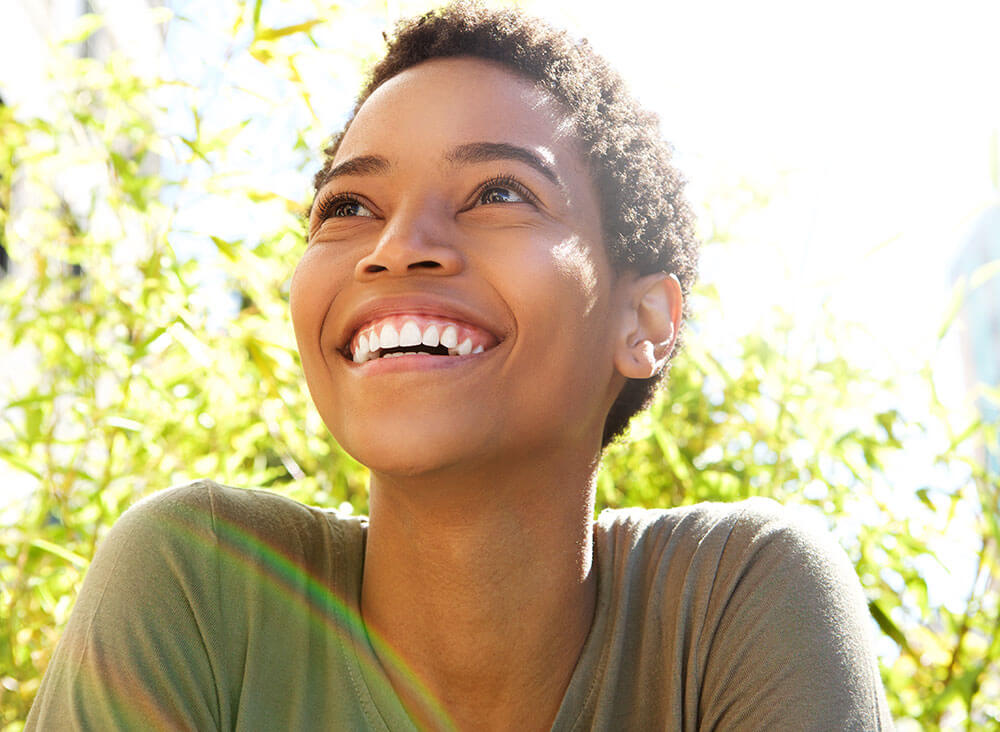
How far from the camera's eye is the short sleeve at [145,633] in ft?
3.39

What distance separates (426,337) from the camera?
112 centimetres

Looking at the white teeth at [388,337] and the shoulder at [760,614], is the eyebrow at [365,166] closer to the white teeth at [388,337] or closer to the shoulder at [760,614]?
the white teeth at [388,337]

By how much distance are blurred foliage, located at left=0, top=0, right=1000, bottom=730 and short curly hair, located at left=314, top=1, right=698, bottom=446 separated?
0.20 metres

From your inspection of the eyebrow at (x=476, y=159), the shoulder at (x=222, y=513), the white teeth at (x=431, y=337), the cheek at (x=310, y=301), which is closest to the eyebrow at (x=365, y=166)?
the eyebrow at (x=476, y=159)

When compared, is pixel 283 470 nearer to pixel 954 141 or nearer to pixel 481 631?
pixel 481 631

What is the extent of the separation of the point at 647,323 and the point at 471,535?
0.40 m

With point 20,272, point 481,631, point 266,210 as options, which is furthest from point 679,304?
point 20,272

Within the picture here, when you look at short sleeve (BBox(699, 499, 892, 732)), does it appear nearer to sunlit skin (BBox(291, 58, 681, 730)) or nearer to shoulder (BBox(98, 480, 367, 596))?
sunlit skin (BBox(291, 58, 681, 730))

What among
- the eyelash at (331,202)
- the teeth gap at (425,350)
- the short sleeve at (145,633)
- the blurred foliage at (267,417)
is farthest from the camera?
the blurred foliage at (267,417)

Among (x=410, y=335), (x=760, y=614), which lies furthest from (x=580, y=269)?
(x=760, y=614)

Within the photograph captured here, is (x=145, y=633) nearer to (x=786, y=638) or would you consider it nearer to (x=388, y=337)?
(x=388, y=337)

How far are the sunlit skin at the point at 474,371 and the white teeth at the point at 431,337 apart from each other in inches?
0.6

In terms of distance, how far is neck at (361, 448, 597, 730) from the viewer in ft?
3.91

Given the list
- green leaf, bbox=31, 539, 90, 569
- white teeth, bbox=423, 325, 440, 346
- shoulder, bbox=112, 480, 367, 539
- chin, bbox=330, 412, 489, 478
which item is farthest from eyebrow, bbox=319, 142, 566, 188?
green leaf, bbox=31, 539, 90, 569
